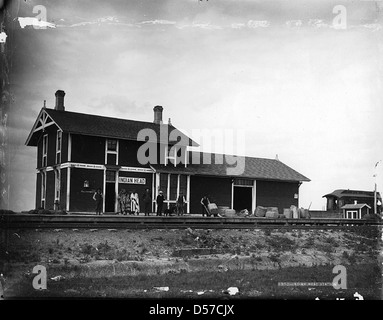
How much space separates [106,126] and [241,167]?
9.15 ft

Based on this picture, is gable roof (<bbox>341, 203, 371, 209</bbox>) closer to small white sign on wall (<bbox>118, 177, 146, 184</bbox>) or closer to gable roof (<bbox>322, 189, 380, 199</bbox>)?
gable roof (<bbox>322, 189, 380, 199</bbox>)

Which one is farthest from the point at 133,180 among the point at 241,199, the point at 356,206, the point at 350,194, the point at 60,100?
the point at 356,206

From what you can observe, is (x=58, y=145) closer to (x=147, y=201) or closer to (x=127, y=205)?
(x=127, y=205)

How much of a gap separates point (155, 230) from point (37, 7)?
468 cm

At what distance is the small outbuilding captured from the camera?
8.59m

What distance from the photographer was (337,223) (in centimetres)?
985

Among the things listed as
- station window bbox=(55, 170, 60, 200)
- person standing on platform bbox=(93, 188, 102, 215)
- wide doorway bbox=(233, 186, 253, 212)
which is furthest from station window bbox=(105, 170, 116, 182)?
wide doorway bbox=(233, 186, 253, 212)

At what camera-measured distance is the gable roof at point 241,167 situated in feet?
27.9

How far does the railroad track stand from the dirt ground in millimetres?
110

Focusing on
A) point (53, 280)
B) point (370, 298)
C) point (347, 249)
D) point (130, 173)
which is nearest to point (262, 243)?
point (347, 249)

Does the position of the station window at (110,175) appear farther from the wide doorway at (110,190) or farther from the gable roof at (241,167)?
the gable roof at (241,167)

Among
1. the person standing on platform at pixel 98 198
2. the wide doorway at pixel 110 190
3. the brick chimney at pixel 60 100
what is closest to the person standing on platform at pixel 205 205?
the wide doorway at pixel 110 190

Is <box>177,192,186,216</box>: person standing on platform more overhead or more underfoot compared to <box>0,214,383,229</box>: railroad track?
more overhead

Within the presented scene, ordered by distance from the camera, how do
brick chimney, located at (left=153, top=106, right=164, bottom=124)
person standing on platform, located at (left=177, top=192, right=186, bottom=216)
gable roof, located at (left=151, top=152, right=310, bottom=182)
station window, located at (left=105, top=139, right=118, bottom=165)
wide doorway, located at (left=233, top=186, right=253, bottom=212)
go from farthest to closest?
wide doorway, located at (left=233, top=186, right=253, bottom=212), person standing on platform, located at (left=177, top=192, right=186, bottom=216), station window, located at (left=105, top=139, right=118, bottom=165), gable roof, located at (left=151, top=152, right=310, bottom=182), brick chimney, located at (left=153, top=106, right=164, bottom=124)
